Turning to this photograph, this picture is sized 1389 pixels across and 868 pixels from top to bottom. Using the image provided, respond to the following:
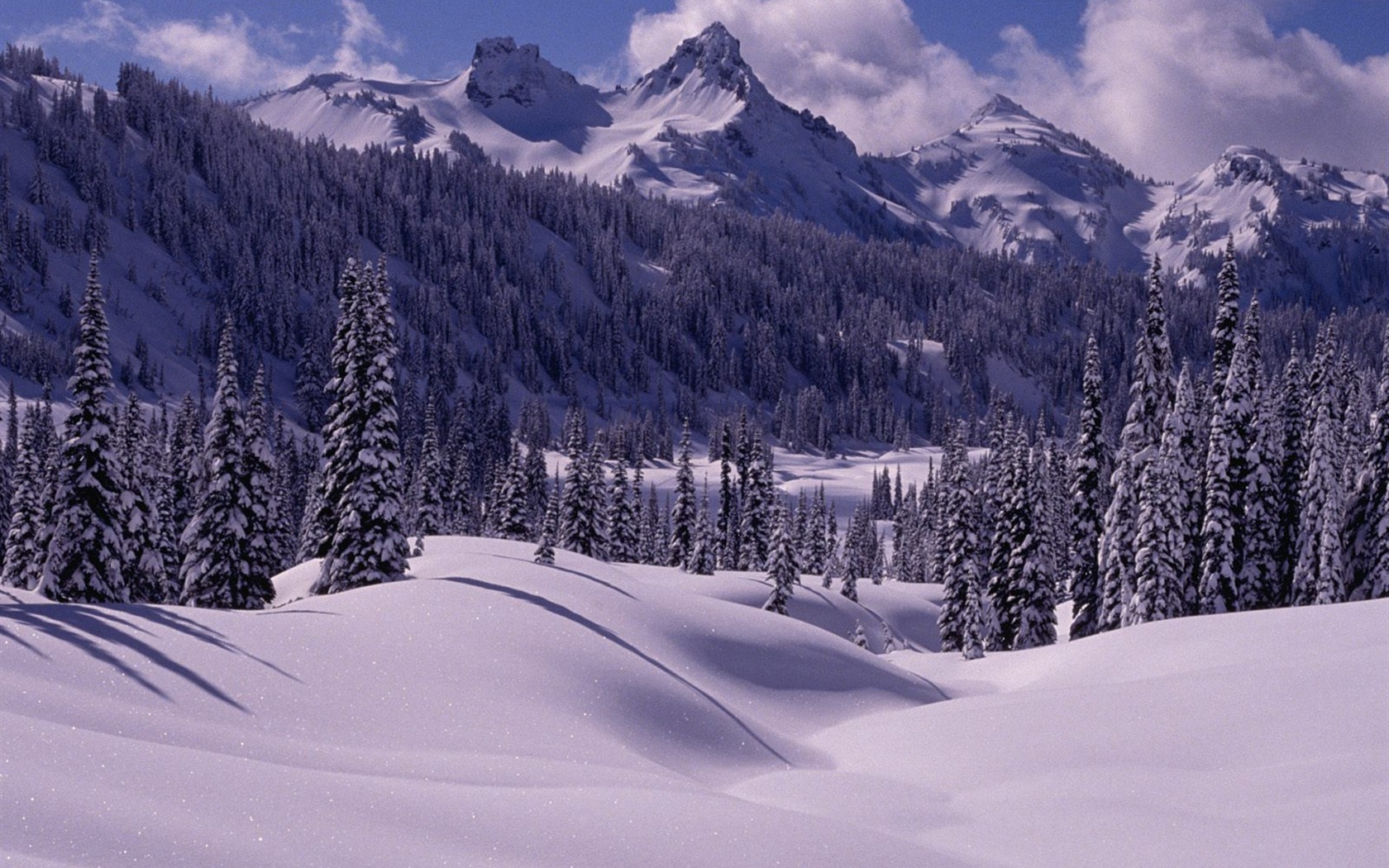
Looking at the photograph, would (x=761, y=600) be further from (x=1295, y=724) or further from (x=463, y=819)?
(x=463, y=819)

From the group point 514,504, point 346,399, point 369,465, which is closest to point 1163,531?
point 369,465

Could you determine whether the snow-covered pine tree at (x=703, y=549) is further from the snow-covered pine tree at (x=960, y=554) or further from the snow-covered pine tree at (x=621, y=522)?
the snow-covered pine tree at (x=960, y=554)

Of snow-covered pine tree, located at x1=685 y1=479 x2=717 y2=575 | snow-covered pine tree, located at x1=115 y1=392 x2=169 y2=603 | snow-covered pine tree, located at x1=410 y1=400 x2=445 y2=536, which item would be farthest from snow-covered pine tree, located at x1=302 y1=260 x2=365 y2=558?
snow-covered pine tree, located at x1=685 y1=479 x2=717 y2=575

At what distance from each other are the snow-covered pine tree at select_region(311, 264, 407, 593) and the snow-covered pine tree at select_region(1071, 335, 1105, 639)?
29688mm

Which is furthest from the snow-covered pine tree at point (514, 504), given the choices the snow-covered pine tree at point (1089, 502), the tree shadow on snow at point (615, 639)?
the tree shadow on snow at point (615, 639)

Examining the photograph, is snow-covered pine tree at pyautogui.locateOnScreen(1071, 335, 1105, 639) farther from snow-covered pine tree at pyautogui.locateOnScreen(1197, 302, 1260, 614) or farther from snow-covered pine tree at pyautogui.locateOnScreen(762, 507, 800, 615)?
snow-covered pine tree at pyautogui.locateOnScreen(762, 507, 800, 615)

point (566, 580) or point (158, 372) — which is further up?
point (158, 372)

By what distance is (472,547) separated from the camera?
4203 cm

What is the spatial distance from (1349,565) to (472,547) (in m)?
38.8

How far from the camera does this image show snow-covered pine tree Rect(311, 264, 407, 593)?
32.4 m

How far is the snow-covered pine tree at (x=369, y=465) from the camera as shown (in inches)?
1275

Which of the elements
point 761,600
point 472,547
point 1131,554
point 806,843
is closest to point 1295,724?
point 806,843

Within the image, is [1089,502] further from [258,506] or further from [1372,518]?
[258,506]

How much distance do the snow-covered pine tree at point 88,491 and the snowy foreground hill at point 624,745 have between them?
14859mm
